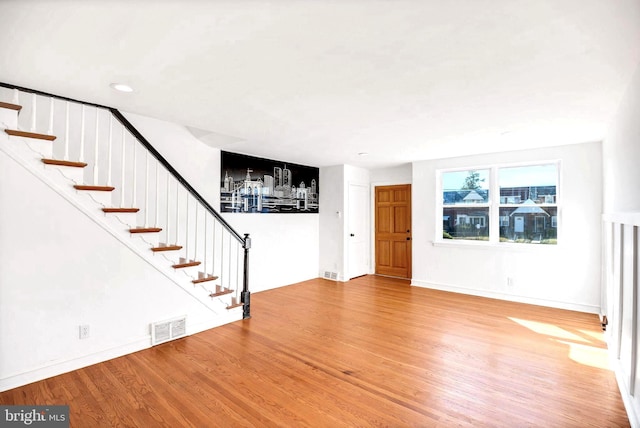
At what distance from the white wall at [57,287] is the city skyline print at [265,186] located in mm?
2122

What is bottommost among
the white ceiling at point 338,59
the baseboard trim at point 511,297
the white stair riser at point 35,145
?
the baseboard trim at point 511,297

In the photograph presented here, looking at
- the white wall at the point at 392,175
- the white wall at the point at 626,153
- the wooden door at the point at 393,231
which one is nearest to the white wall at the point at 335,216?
the white wall at the point at 392,175

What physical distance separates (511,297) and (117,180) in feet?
19.7

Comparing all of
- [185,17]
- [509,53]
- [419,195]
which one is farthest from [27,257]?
[419,195]

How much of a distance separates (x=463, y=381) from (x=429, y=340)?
838mm

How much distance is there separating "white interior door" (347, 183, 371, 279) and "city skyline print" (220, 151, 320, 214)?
0.84 metres

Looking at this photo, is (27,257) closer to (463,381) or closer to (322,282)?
(463,381)

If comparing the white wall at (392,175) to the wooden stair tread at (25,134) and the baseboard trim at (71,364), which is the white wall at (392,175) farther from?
the wooden stair tread at (25,134)

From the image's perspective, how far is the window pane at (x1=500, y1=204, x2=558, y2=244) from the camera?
4715mm

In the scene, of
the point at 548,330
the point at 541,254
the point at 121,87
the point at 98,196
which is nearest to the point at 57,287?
the point at 98,196

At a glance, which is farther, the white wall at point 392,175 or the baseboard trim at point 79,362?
the white wall at point 392,175

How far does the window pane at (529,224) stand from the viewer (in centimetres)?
471

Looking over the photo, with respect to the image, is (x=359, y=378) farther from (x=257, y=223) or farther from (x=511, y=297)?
(x=511, y=297)

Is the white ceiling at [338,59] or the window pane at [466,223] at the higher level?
the white ceiling at [338,59]
